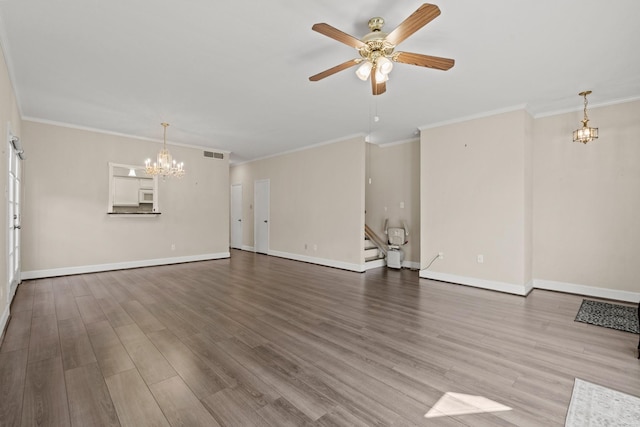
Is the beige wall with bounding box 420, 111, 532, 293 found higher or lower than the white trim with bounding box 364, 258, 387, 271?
higher

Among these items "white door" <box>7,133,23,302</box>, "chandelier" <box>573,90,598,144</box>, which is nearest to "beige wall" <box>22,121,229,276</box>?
"white door" <box>7,133,23,302</box>

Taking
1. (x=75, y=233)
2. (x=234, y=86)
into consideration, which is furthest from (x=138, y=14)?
(x=75, y=233)

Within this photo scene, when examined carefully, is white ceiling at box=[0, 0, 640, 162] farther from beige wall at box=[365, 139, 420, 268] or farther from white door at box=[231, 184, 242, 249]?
white door at box=[231, 184, 242, 249]

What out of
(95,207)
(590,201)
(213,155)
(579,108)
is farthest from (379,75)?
(95,207)

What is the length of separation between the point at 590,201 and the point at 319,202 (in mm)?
4682

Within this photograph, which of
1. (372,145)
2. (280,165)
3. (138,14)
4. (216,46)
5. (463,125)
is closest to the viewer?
(138,14)

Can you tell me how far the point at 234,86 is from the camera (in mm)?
3729

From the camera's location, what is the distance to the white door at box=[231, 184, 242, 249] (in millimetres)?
9422

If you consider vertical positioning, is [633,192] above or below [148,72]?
below

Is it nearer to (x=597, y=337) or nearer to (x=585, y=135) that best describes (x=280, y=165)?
(x=585, y=135)

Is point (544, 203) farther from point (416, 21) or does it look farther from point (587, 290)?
point (416, 21)

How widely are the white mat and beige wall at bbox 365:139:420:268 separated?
4.33 metres

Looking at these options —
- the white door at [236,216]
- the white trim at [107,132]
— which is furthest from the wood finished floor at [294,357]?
the white door at [236,216]

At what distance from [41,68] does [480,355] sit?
5.36 metres
